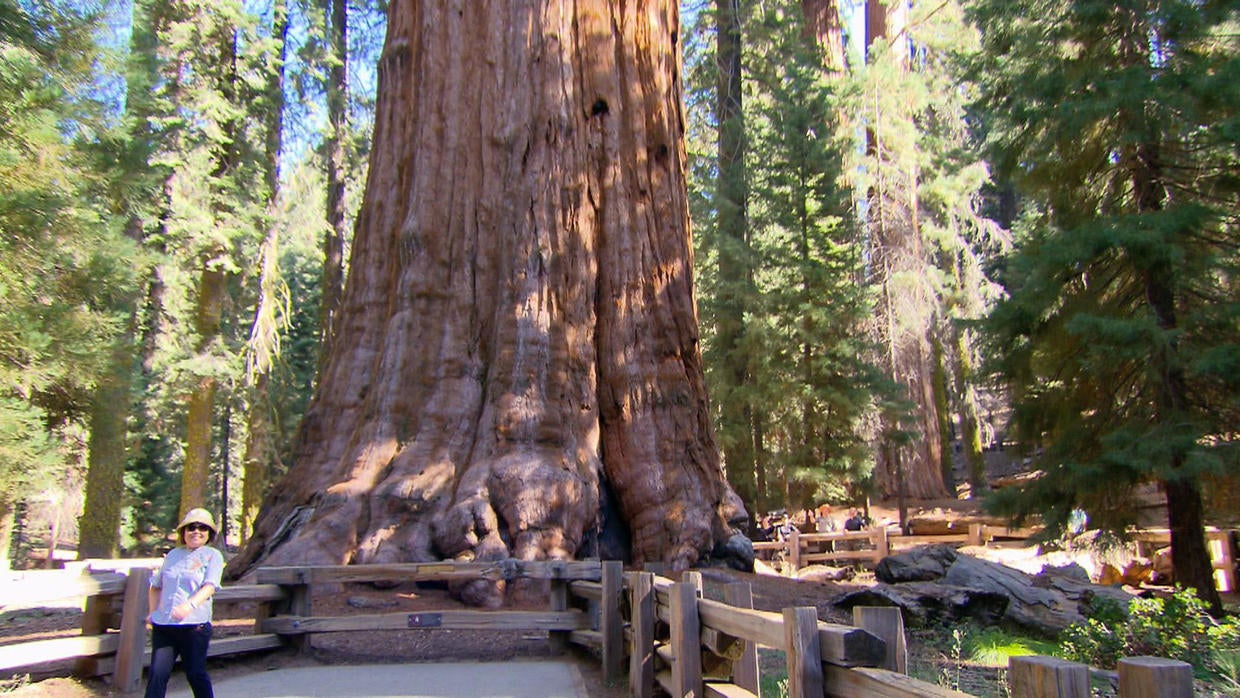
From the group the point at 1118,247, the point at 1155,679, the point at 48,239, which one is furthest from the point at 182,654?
the point at 1118,247

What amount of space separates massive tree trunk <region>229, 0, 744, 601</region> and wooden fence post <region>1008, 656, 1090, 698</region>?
7.57 meters

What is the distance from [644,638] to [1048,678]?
4399 mm

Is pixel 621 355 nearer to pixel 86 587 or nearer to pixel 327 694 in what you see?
pixel 327 694

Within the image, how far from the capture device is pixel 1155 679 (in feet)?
7.14

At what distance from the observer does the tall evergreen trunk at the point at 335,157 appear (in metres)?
22.7

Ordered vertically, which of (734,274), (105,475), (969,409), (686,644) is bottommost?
(686,644)

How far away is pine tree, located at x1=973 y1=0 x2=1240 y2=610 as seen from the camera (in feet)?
37.5

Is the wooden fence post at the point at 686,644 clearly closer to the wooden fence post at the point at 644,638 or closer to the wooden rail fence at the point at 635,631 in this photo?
the wooden rail fence at the point at 635,631

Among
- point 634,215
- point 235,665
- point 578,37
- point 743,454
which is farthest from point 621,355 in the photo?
point 743,454

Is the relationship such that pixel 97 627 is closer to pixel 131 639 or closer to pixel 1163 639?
pixel 131 639

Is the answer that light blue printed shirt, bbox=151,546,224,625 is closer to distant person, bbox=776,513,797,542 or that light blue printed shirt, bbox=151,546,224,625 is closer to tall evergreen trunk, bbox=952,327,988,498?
distant person, bbox=776,513,797,542

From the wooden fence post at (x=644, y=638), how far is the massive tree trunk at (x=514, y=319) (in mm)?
3285

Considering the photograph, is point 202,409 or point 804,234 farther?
point 804,234

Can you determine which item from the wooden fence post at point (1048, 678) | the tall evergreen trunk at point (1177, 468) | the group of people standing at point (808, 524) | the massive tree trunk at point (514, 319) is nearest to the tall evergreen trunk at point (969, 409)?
the group of people standing at point (808, 524)
